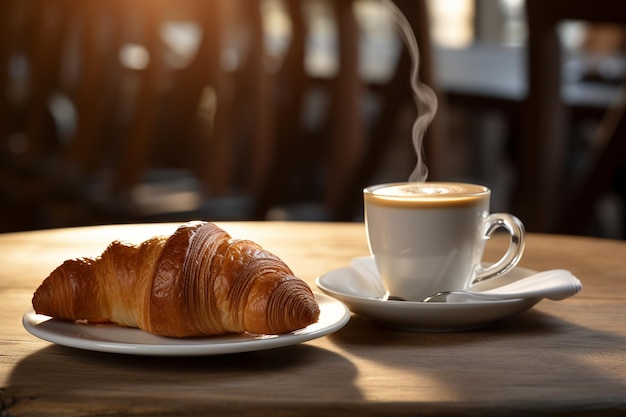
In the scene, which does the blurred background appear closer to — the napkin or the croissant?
the napkin

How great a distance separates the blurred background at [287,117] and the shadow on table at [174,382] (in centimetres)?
100

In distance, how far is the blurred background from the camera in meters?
1.65

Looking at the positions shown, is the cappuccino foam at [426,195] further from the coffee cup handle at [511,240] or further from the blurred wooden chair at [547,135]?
the blurred wooden chair at [547,135]

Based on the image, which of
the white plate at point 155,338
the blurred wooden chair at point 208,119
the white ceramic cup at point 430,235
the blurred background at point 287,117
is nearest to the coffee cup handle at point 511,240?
the white ceramic cup at point 430,235

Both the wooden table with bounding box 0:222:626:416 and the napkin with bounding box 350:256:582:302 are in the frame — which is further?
the napkin with bounding box 350:256:582:302

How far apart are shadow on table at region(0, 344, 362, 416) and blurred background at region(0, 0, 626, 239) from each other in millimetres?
1003

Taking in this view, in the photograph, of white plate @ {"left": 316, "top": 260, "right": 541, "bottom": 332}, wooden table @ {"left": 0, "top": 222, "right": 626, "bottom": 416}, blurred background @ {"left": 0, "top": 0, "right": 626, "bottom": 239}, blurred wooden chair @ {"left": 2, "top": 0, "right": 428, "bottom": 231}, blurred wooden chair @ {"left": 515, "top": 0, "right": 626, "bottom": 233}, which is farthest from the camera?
blurred wooden chair @ {"left": 2, "top": 0, "right": 428, "bottom": 231}

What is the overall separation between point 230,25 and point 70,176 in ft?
2.45

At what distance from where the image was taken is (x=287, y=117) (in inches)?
86.6

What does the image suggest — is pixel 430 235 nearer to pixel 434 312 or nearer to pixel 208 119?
pixel 434 312

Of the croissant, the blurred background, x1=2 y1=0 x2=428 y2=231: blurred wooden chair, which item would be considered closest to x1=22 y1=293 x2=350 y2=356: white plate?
the croissant

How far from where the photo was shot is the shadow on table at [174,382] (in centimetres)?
51

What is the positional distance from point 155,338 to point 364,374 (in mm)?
135

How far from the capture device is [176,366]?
58 centimetres
